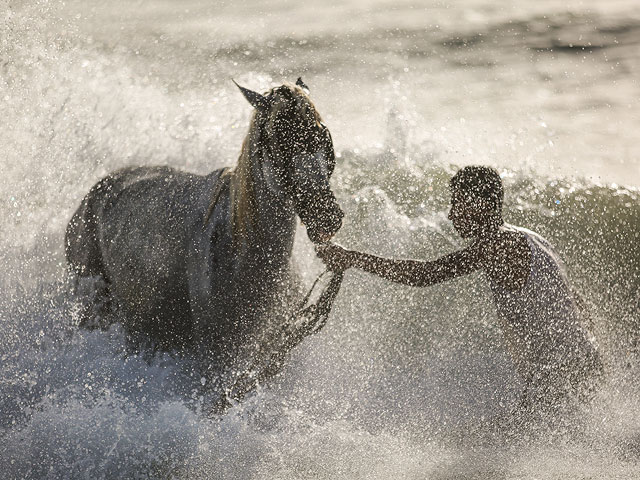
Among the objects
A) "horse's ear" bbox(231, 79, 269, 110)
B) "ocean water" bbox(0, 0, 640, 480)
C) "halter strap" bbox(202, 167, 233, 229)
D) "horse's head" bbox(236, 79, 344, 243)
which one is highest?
"horse's ear" bbox(231, 79, 269, 110)

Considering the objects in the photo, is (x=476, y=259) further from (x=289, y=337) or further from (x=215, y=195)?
(x=215, y=195)

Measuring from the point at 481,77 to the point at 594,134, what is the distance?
209cm

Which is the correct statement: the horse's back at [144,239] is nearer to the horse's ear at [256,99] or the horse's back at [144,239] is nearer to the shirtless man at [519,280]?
the horse's ear at [256,99]

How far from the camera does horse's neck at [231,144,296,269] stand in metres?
2.88

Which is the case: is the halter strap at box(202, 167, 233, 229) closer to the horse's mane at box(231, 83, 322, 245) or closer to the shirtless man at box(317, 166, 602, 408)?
the horse's mane at box(231, 83, 322, 245)

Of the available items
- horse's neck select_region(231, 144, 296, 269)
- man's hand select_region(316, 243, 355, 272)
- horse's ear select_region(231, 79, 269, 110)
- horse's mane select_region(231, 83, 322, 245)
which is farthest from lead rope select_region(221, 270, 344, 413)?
horse's ear select_region(231, 79, 269, 110)

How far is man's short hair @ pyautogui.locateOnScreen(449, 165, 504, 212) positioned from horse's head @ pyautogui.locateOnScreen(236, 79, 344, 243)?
0.92m

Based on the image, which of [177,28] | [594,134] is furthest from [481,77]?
[177,28]

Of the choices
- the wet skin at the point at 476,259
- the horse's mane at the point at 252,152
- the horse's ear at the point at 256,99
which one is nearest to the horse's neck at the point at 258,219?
the horse's mane at the point at 252,152

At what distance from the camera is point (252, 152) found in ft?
9.34

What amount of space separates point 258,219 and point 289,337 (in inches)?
27.2

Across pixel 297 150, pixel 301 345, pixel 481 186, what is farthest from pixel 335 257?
pixel 481 186

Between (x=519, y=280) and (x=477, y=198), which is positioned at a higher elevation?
(x=477, y=198)

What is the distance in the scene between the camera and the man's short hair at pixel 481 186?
11.5 feet
